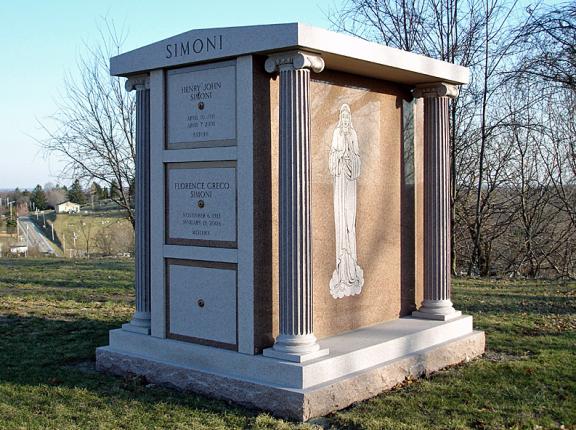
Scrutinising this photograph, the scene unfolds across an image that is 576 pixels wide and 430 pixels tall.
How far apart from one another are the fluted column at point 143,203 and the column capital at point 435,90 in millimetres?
2855

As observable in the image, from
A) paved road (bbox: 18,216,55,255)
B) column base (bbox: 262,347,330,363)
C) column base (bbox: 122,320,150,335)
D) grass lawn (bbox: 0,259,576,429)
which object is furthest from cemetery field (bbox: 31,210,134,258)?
column base (bbox: 262,347,330,363)

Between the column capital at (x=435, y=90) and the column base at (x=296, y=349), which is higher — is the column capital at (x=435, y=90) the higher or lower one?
the higher one

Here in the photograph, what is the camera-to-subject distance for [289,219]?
216 inches

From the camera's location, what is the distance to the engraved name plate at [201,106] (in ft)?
19.2

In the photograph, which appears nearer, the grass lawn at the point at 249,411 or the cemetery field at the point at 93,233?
the grass lawn at the point at 249,411

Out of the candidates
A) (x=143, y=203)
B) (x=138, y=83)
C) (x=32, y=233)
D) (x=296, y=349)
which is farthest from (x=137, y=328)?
(x=32, y=233)

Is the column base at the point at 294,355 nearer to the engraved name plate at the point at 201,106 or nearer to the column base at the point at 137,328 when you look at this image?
the column base at the point at 137,328

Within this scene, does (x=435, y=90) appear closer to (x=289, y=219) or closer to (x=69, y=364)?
(x=289, y=219)

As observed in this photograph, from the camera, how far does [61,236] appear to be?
46.4 meters

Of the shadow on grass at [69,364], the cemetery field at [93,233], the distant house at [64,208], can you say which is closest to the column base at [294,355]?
the shadow on grass at [69,364]

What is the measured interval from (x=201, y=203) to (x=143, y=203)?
2.69 feet

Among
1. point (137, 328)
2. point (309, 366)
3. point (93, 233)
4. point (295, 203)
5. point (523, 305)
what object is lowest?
point (523, 305)

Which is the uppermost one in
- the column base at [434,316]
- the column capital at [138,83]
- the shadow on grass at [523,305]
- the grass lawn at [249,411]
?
the column capital at [138,83]

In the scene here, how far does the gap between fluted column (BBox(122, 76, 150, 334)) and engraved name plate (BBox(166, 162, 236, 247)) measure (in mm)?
371
